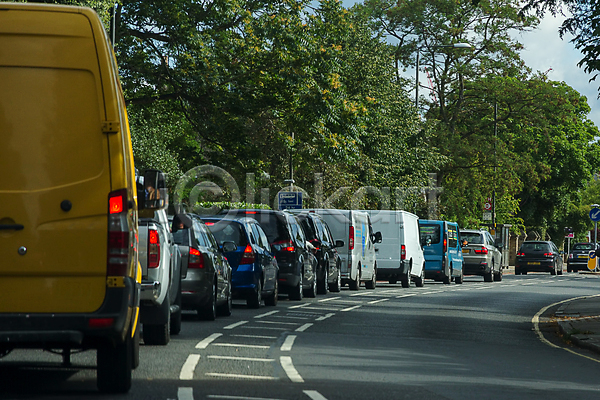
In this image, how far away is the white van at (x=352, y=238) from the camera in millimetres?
27406

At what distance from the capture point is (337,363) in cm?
1114

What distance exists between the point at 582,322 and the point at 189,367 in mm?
10156

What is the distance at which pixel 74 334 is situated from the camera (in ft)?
24.0

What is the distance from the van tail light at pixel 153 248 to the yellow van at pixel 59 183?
3.86m

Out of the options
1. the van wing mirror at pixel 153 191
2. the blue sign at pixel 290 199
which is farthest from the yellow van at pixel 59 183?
the blue sign at pixel 290 199

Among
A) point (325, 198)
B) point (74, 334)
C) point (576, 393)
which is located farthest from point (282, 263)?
point (325, 198)

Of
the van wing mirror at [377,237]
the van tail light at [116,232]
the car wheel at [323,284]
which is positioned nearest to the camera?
the van tail light at [116,232]

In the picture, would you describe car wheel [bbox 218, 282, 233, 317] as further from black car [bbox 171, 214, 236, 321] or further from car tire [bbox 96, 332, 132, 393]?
car tire [bbox 96, 332, 132, 393]

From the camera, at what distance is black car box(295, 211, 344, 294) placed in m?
24.6

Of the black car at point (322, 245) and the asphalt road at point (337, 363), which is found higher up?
the black car at point (322, 245)

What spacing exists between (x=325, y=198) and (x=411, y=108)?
8937mm

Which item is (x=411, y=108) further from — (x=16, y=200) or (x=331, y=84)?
(x=16, y=200)

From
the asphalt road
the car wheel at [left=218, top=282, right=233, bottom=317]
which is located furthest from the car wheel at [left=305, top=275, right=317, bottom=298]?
the car wheel at [left=218, top=282, right=233, bottom=317]

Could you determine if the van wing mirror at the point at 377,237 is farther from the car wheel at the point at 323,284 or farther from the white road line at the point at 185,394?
the white road line at the point at 185,394
